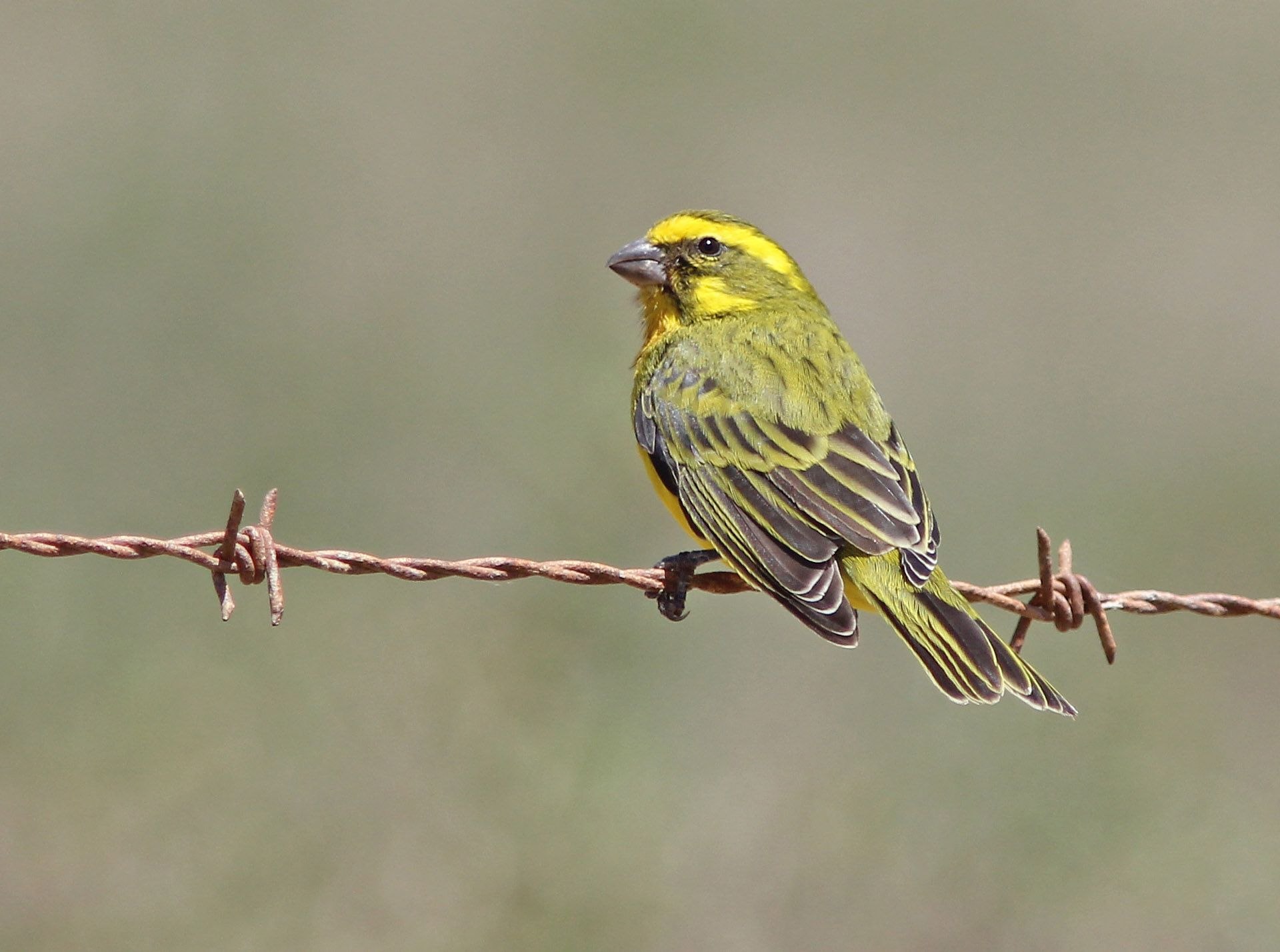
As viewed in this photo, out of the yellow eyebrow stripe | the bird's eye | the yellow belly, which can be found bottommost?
the yellow belly

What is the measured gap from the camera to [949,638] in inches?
223

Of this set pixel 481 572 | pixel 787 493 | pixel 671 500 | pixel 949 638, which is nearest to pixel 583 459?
pixel 671 500

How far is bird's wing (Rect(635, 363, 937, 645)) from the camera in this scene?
5.79m

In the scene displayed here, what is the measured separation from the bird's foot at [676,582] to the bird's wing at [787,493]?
0.39 ft

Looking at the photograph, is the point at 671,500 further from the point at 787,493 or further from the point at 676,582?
the point at 676,582

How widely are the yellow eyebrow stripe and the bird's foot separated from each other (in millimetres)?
1924

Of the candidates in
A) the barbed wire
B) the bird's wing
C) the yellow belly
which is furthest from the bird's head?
the barbed wire

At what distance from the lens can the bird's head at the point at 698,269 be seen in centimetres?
746

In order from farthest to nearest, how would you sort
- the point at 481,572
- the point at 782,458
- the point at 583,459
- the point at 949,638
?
1. the point at 583,459
2. the point at 782,458
3. the point at 949,638
4. the point at 481,572

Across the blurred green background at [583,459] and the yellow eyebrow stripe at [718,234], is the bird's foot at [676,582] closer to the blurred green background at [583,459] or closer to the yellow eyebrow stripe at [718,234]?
the blurred green background at [583,459]

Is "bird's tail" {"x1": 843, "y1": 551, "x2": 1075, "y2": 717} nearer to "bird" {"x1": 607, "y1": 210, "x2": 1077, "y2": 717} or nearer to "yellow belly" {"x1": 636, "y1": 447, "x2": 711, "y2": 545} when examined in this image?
"bird" {"x1": 607, "y1": 210, "x2": 1077, "y2": 717}

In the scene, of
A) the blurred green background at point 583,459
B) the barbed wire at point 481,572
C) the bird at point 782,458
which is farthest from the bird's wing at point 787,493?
the blurred green background at point 583,459

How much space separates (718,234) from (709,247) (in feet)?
0.23

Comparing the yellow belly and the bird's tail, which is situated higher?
the yellow belly
